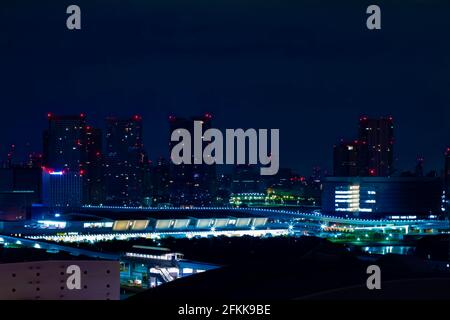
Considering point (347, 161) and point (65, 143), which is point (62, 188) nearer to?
point (65, 143)

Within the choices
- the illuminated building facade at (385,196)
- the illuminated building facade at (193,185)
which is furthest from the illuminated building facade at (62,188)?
the illuminated building facade at (385,196)

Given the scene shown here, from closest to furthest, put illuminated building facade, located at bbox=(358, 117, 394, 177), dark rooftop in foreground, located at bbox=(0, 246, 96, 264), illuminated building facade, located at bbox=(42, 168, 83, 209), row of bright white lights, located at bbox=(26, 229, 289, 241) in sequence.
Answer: dark rooftop in foreground, located at bbox=(0, 246, 96, 264)
row of bright white lights, located at bbox=(26, 229, 289, 241)
illuminated building facade, located at bbox=(358, 117, 394, 177)
illuminated building facade, located at bbox=(42, 168, 83, 209)

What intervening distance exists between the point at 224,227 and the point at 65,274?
23.4m

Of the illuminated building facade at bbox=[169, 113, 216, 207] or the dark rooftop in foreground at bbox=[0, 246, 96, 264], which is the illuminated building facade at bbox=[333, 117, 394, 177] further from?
the dark rooftop in foreground at bbox=[0, 246, 96, 264]

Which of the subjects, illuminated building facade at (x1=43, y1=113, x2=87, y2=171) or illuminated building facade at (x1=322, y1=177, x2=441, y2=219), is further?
illuminated building facade at (x1=322, y1=177, x2=441, y2=219)

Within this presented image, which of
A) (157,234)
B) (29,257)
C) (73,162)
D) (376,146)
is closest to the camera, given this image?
(29,257)

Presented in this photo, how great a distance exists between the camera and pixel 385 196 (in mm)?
41281

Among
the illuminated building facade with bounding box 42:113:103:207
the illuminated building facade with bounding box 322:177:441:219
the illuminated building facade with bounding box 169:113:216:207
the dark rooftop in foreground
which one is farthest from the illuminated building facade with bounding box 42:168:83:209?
the dark rooftop in foreground

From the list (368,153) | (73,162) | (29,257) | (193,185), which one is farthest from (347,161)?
(29,257)

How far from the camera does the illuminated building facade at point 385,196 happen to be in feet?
135

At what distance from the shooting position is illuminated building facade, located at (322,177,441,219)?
135 feet

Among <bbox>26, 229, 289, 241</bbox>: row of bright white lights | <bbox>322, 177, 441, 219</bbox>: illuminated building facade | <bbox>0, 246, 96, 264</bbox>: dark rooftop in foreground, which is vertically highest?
<bbox>0, 246, 96, 264</bbox>: dark rooftop in foreground

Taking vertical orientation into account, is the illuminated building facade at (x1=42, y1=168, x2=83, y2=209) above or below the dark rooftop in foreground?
below
